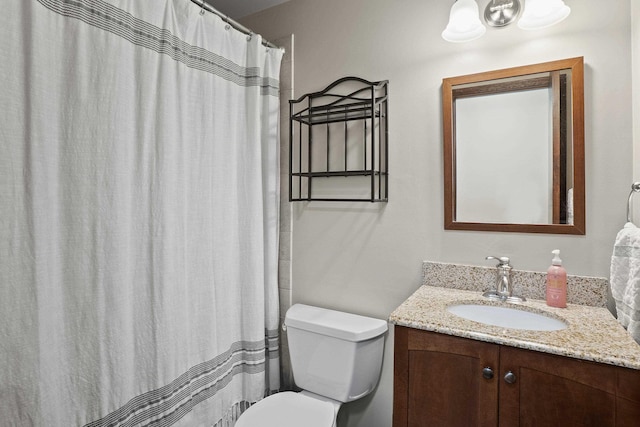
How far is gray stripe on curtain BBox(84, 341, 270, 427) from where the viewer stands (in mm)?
1195

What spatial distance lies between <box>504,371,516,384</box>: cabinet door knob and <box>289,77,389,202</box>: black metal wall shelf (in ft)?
2.83

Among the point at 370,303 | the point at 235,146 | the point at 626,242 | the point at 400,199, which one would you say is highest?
the point at 235,146

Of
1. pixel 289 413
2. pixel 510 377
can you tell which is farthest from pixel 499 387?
pixel 289 413

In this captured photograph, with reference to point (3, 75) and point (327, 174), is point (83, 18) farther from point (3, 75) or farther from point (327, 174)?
point (327, 174)

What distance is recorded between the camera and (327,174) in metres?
1.75

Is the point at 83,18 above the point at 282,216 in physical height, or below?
above

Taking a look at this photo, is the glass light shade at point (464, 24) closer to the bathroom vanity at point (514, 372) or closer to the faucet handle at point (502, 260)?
the faucet handle at point (502, 260)

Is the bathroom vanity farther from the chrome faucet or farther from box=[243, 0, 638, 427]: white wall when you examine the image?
box=[243, 0, 638, 427]: white wall

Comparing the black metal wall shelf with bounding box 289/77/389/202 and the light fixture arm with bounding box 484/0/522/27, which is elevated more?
the light fixture arm with bounding box 484/0/522/27

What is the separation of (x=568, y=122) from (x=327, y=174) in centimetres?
104

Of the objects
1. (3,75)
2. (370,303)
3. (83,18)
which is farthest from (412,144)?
(3,75)

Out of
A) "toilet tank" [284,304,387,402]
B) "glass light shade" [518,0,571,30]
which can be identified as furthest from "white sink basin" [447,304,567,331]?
"glass light shade" [518,0,571,30]

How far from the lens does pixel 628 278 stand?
1.06m

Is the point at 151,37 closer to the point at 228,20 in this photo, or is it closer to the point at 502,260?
the point at 228,20
